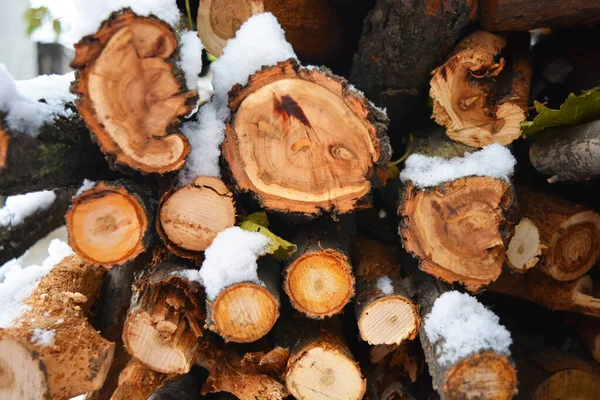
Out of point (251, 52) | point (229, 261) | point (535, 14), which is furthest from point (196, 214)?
point (535, 14)

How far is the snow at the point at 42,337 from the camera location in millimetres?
977

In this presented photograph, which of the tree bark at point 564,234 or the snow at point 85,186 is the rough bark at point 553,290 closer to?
the tree bark at point 564,234

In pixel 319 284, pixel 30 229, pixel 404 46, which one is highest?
pixel 404 46

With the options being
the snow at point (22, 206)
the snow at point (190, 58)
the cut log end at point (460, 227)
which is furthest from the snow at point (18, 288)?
the cut log end at point (460, 227)

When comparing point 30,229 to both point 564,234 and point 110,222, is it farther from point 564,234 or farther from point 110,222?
point 564,234

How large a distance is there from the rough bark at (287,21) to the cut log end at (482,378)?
997 mm

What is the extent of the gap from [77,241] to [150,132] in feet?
0.96

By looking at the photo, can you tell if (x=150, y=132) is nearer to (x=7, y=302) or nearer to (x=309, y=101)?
(x=309, y=101)

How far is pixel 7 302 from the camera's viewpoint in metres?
1.20

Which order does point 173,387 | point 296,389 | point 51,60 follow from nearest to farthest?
point 296,389 < point 173,387 < point 51,60

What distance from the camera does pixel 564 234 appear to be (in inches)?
49.0

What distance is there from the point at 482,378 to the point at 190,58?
886mm

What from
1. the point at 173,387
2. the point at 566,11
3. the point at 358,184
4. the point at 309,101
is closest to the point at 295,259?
the point at 358,184

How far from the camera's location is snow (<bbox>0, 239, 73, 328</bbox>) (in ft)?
3.67
